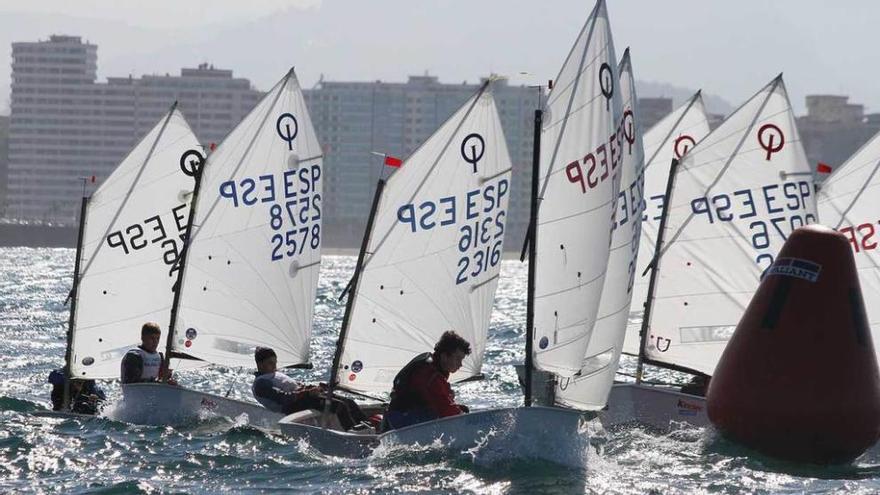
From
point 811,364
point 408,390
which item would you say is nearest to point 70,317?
point 408,390

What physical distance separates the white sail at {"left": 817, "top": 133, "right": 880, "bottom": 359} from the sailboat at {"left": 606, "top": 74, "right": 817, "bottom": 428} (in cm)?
117

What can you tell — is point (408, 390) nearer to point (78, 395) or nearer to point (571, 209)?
point (571, 209)

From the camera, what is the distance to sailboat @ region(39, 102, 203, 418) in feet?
59.3

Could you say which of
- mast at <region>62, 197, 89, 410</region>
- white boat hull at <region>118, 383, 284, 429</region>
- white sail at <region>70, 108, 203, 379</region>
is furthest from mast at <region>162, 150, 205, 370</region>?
white boat hull at <region>118, 383, 284, 429</region>

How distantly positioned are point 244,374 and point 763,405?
11.8 m

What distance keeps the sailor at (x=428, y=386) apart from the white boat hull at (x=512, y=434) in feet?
0.88

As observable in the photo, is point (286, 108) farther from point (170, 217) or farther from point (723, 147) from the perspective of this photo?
point (723, 147)

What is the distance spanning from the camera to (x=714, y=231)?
60.8 feet

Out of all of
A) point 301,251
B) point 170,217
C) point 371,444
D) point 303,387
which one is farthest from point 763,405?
point 170,217

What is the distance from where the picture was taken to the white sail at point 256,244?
17516mm

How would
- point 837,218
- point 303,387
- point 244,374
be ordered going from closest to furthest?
point 303,387, point 837,218, point 244,374

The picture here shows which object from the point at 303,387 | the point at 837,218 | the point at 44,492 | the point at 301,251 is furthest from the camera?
the point at 837,218

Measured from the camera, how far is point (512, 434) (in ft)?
41.8

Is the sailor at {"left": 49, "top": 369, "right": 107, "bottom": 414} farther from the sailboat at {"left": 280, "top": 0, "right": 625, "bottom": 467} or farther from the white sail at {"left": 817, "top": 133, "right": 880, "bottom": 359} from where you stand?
the white sail at {"left": 817, "top": 133, "right": 880, "bottom": 359}
